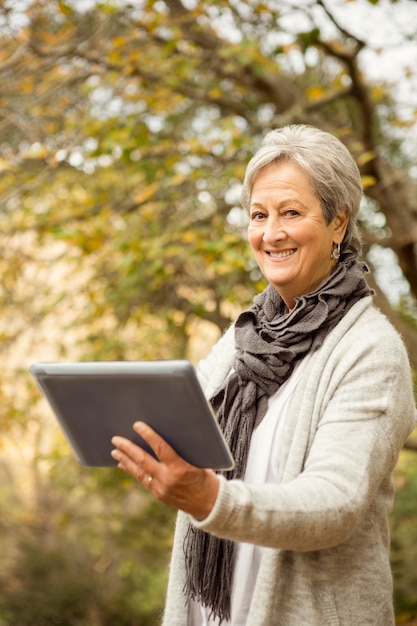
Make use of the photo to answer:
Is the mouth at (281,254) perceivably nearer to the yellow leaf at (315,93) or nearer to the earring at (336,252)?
the earring at (336,252)

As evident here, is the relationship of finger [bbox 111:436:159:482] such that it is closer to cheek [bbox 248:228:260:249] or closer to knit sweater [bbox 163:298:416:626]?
knit sweater [bbox 163:298:416:626]

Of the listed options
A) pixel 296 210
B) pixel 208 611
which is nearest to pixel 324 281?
pixel 296 210

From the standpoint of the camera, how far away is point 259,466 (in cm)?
176

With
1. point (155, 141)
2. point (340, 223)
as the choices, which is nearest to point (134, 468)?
point (340, 223)

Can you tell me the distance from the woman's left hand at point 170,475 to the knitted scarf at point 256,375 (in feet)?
1.27

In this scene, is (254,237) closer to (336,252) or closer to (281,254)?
(281,254)

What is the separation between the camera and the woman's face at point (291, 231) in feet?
5.87

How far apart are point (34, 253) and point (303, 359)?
457cm

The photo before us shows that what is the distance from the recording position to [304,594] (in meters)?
1.63

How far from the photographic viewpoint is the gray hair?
1.78 m

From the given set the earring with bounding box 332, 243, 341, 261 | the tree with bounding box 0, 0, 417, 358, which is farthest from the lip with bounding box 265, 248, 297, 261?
the tree with bounding box 0, 0, 417, 358

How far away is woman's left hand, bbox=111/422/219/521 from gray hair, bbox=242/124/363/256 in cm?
68

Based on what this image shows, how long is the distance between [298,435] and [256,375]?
0.74 feet

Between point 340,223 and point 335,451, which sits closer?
point 335,451
